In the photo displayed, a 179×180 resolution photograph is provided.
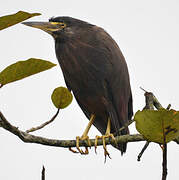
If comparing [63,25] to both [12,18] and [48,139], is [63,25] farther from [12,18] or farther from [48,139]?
[12,18]

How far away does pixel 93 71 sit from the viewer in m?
2.87

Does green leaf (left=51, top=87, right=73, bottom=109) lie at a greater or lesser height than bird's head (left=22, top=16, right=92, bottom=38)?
lesser

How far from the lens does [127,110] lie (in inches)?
122

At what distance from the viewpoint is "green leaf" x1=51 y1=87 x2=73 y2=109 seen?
6.06 feet

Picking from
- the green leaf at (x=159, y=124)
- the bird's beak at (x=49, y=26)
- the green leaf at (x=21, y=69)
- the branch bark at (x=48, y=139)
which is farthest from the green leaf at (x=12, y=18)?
the bird's beak at (x=49, y=26)

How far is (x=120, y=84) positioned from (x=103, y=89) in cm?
24

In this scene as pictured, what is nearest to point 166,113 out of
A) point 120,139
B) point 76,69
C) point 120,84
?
point 120,139

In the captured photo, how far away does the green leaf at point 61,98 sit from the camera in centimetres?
185

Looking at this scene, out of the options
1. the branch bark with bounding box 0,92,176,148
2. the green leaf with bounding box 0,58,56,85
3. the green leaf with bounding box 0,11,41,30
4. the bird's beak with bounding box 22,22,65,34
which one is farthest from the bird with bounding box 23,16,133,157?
the green leaf with bounding box 0,11,41,30

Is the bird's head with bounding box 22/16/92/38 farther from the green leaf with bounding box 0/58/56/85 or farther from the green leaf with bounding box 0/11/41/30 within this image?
the green leaf with bounding box 0/11/41/30

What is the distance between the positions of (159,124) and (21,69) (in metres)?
0.56

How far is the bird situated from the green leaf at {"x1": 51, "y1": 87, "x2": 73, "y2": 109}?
949mm

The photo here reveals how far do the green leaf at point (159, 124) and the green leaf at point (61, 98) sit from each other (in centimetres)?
68

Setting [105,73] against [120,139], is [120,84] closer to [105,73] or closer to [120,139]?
[105,73]
